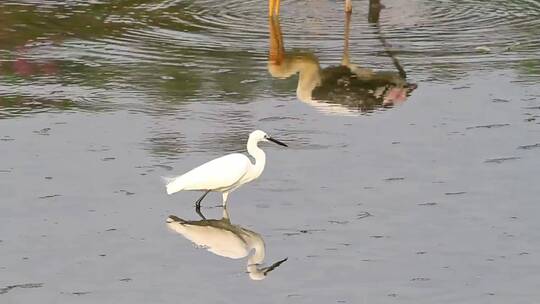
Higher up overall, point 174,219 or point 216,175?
point 216,175

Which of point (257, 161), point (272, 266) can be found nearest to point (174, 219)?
point (257, 161)

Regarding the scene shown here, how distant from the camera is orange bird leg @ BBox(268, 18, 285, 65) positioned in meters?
15.3

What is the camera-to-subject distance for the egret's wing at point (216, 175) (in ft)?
35.0

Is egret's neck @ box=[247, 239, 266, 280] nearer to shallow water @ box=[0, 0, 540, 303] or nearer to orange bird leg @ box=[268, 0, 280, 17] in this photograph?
shallow water @ box=[0, 0, 540, 303]

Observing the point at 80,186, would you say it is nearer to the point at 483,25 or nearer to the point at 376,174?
the point at 376,174

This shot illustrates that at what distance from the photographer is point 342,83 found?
14.4 metres

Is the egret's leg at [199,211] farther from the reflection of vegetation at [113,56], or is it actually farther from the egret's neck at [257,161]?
the reflection of vegetation at [113,56]

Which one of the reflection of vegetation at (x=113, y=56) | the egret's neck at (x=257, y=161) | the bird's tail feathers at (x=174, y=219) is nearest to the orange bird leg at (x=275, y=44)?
the reflection of vegetation at (x=113, y=56)

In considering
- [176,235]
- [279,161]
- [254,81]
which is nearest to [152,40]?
[254,81]

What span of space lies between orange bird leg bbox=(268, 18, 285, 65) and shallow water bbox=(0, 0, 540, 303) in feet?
0.30

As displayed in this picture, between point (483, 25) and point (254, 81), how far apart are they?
11.5ft

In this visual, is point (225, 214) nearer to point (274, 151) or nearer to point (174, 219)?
point (174, 219)

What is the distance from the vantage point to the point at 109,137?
12.8 m

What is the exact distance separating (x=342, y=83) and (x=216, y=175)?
13.0 feet
